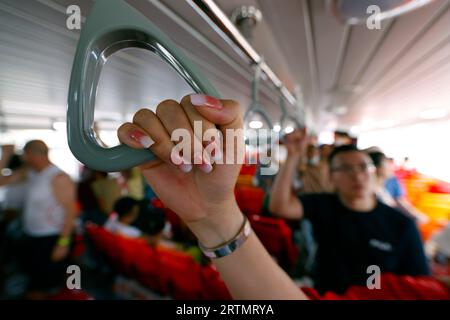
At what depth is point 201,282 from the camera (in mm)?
629

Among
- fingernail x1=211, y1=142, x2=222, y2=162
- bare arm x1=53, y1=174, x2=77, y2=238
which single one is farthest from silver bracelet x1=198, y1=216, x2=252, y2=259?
bare arm x1=53, y1=174, x2=77, y2=238

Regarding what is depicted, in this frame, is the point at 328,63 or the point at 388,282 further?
the point at 328,63

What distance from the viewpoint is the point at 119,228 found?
1195mm

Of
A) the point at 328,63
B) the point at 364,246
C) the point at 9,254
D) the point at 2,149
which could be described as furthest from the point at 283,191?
the point at 9,254

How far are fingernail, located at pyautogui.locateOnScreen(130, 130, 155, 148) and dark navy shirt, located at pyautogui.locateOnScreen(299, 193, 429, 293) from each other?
0.58 m

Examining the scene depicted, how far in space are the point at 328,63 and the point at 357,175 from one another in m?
0.51

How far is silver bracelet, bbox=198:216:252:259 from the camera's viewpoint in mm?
375

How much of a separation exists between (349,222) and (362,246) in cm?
11

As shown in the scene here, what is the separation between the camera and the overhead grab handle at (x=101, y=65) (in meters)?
0.21

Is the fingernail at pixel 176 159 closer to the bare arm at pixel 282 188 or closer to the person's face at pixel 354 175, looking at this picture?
the bare arm at pixel 282 188

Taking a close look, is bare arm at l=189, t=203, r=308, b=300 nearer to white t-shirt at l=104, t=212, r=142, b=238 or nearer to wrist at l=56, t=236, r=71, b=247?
white t-shirt at l=104, t=212, r=142, b=238
